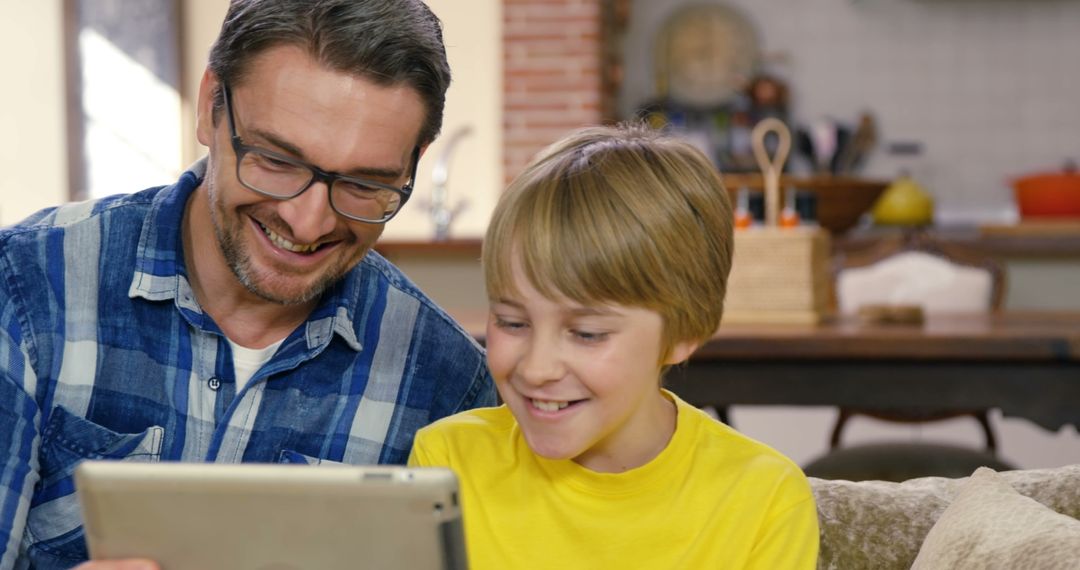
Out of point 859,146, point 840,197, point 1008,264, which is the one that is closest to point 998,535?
point 1008,264

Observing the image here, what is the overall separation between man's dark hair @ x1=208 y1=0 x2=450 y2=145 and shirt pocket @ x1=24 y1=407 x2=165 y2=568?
0.39 meters

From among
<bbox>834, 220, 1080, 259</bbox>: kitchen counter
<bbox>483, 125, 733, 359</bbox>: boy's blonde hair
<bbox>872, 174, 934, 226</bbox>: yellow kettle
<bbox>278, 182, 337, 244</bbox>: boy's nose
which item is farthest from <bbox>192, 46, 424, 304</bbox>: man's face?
<bbox>872, 174, 934, 226</bbox>: yellow kettle

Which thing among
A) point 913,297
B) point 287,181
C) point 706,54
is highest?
point 706,54

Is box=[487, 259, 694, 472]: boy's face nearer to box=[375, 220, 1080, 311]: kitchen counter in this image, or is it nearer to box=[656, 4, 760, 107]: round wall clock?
box=[375, 220, 1080, 311]: kitchen counter

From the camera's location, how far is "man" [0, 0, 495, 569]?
1390 millimetres

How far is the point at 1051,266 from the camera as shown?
3859 millimetres

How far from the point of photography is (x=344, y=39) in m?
1.40

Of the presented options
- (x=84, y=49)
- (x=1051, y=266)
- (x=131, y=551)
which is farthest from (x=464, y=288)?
(x=84, y=49)

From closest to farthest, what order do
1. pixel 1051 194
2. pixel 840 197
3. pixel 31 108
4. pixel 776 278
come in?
pixel 776 278 → pixel 1051 194 → pixel 840 197 → pixel 31 108

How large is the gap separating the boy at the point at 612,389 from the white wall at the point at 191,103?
4577 mm

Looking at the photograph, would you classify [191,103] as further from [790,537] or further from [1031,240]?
[790,537]

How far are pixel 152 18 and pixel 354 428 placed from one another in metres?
5.54

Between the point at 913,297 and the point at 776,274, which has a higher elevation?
the point at 776,274

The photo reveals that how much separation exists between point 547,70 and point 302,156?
15.6ft
